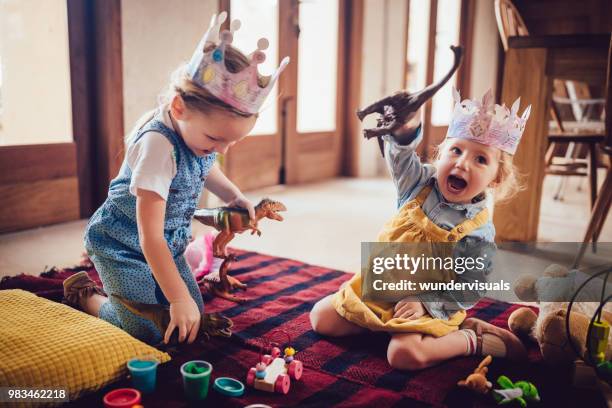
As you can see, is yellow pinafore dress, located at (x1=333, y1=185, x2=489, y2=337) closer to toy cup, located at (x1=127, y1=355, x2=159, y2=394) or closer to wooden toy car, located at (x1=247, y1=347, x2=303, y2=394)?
wooden toy car, located at (x1=247, y1=347, x2=303, y2=394)

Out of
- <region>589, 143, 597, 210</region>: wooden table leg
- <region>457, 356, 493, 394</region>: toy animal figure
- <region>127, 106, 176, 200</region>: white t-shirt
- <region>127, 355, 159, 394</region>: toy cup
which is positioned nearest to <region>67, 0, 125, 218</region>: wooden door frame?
<region>127, 106, 176, 200</region>: white t-shirt

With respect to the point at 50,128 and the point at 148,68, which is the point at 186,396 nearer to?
the point at 50,128

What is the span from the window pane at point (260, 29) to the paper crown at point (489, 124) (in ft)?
5.59

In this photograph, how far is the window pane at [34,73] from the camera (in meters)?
2.11

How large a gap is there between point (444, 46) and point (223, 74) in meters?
4.31

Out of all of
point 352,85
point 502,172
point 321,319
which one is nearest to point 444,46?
point 352,85

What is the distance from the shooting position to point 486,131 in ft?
4.05

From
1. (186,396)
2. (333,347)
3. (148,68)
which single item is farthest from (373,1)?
(186,396)

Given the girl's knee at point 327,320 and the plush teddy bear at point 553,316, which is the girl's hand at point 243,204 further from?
the plush teddy bear at point 553,316

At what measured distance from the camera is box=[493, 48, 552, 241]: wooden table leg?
6.88 ft

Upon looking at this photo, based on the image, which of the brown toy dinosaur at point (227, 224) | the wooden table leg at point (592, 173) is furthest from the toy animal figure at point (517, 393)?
the wooden table leg at point (592, 173)

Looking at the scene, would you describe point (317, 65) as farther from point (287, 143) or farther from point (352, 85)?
point (287, 143)

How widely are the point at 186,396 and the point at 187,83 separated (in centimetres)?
58

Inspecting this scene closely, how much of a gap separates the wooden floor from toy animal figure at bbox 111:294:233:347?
0.68 meters
